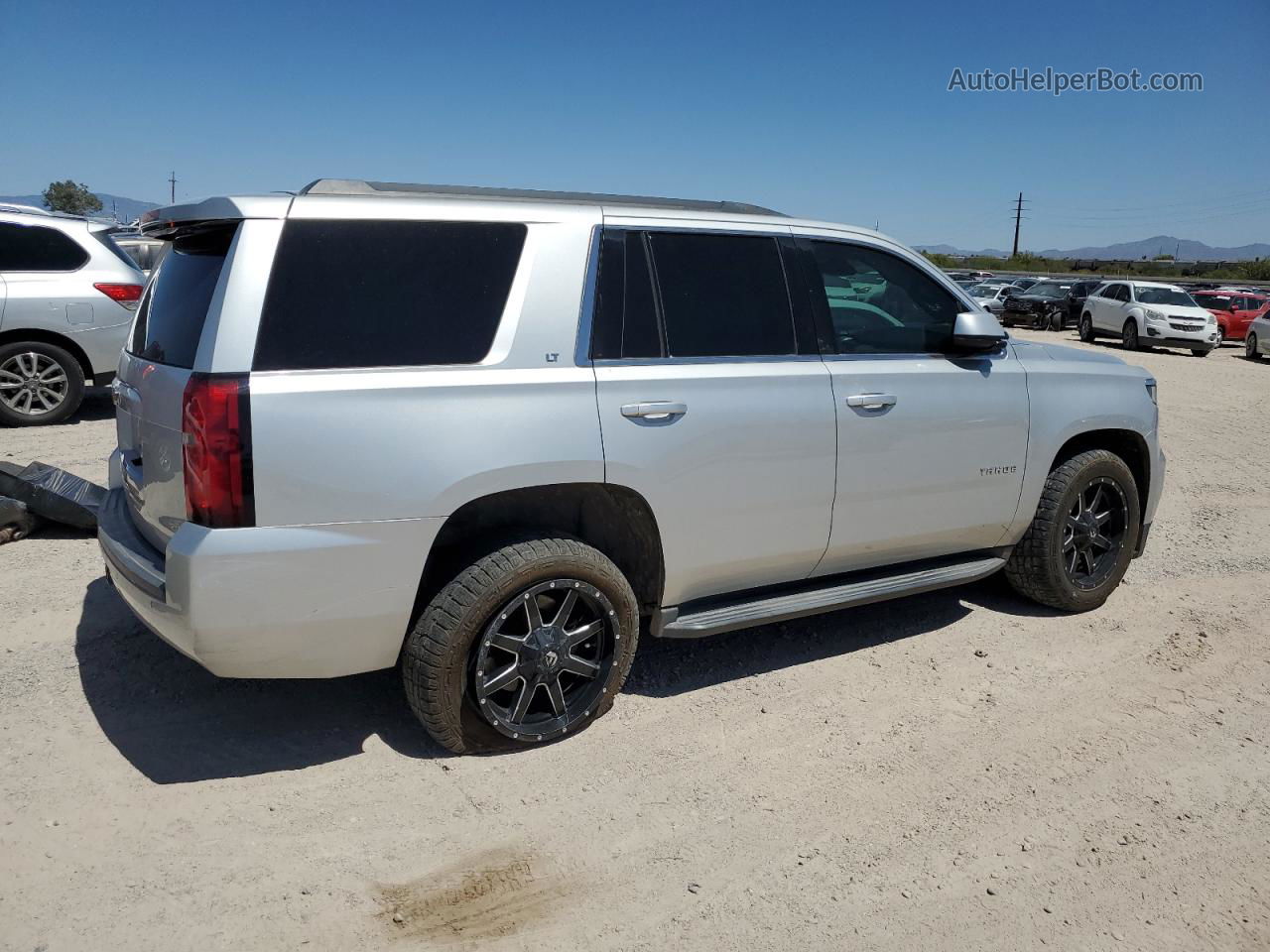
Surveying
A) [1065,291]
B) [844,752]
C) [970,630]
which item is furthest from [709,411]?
[1065,291]

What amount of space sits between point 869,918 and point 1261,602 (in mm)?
4018

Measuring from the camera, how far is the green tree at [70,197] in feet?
254

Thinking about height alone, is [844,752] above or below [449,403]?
below

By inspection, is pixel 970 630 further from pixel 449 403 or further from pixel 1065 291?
pixel 1065 291

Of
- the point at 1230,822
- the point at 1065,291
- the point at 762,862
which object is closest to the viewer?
the point at 762,862

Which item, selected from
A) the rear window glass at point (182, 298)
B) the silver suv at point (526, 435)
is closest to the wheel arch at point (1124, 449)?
the silver suv at point (526, 435)

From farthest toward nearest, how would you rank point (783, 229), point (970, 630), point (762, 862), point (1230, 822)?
point (970, 630) → point (783, 229) → point (1230, 822) → point (762, 862)

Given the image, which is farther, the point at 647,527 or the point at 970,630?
the point at 970,630

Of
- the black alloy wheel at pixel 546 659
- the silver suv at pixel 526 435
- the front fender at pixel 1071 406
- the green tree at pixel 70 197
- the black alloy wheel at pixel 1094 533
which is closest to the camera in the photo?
the silver suv at pixel 526 435

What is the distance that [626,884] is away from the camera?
121 inches

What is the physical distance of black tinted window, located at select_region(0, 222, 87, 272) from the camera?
8.88 metres

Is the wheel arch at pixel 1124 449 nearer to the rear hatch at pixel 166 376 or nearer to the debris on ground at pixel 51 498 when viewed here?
the rear hatch at pixel 166 376

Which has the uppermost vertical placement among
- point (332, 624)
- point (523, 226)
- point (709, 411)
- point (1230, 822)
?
point (523, 226)

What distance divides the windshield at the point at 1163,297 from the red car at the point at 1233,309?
459cm
